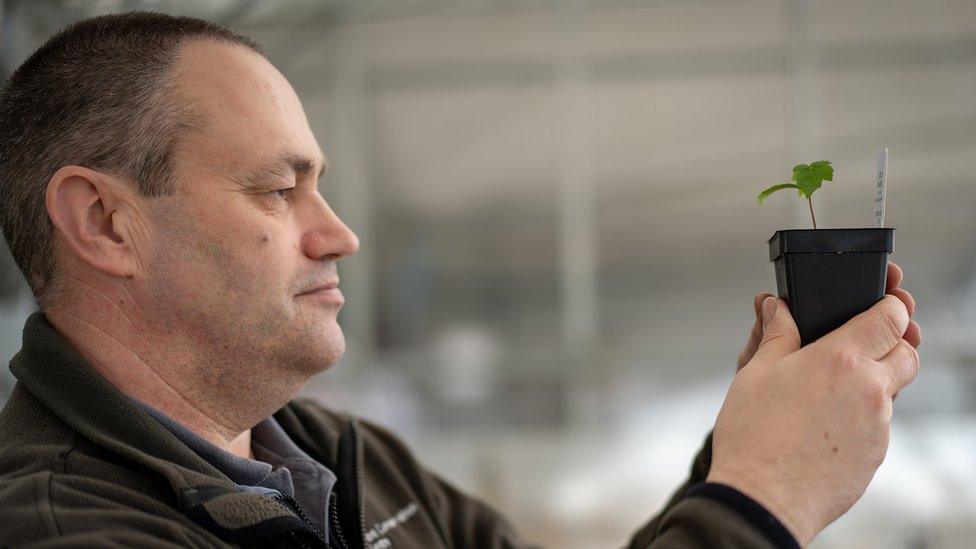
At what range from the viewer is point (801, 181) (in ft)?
3.39

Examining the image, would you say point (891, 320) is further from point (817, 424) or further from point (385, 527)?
point (385, 527)

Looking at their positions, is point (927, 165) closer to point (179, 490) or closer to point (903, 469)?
point (903, 469)

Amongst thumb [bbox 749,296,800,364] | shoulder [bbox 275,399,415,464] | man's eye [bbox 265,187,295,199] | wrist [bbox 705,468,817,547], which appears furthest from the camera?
shoulder [bbox 275,399,415,464]

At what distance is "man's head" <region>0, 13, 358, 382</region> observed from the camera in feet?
3.72

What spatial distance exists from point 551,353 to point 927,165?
217 centimetres

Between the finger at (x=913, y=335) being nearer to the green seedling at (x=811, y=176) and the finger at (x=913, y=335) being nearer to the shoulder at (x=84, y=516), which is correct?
the green seedling at (x=811, y=176)

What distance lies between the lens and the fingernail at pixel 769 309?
100cm

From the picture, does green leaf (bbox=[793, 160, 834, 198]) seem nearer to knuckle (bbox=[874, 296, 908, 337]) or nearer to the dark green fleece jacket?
knuckle (bbox=[874, 296, 908, 337])

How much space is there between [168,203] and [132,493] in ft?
1.21

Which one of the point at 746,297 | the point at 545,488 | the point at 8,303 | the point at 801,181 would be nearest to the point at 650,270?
the point at 746,297

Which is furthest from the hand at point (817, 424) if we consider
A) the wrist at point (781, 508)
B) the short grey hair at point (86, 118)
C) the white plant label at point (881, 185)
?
the short grey hair at point (86, 118)

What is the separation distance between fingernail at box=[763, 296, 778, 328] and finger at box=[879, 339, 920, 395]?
129 mm

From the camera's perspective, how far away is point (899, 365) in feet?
2.98

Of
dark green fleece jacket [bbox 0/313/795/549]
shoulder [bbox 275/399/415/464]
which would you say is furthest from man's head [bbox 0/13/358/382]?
shoulder [bbox 275/399/415/464]
